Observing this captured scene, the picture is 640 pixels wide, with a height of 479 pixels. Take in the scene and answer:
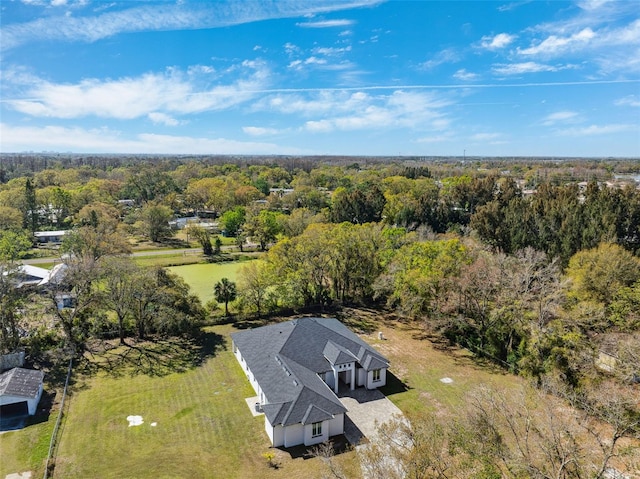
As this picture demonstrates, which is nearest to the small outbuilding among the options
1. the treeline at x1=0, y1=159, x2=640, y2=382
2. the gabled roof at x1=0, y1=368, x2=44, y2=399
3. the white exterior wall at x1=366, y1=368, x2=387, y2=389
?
the gabled roof at x1=0, y1=368, x2=44, y2=399

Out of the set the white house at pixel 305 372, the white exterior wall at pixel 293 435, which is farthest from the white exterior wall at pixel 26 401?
the white exterior wall at pixel 293 435

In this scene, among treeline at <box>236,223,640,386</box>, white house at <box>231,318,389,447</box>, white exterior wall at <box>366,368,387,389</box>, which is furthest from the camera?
white exterior wall at <box>366,368,387,389</box>

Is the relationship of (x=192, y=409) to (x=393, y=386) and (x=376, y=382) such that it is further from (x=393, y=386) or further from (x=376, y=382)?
(x=393, y=386)

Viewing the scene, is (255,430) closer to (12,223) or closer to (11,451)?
(11,451)

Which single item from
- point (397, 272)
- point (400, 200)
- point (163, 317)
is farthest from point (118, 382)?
point (400, 200)

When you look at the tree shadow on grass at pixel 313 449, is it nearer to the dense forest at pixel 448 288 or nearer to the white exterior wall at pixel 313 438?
the white exterior wall at pixel 313 438

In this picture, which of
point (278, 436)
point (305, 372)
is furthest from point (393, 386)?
point (278, 436)

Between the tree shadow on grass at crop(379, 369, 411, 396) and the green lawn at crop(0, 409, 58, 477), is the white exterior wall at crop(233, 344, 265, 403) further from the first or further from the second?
the green lawn at crop(0, 409, 58, 477)
